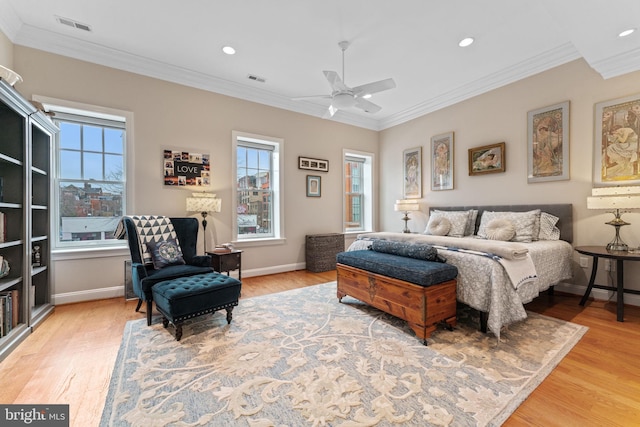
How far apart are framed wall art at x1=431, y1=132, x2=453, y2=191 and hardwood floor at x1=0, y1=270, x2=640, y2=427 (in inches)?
98.6

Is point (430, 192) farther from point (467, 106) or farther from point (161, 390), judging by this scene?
point (161, 390)

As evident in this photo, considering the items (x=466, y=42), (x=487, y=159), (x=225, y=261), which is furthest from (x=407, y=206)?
(x=225, y=261)

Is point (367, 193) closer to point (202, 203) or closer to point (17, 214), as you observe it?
point (202, 203)

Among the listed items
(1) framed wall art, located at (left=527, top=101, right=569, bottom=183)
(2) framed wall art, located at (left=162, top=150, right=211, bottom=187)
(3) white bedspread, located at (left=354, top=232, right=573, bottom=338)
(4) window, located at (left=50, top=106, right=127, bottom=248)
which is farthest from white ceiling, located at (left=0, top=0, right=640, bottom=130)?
(3) white bedspread, located at (left=354, top=232, right=573, bottom=338)

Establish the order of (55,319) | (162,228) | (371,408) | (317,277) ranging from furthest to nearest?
(317,277) → (162,228) → (55,319) → (371,408)

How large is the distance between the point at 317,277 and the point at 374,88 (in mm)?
3002

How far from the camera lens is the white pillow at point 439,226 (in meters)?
4.26

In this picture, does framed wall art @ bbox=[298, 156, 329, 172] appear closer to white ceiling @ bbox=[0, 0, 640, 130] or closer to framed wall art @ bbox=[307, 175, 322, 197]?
framed wall art @ bbox=[307, 175, 322, 197]

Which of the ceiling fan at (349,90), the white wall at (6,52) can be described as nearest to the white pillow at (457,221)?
the ceiling fan at (349,90)

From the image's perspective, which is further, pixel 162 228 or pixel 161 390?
pixel 162 228

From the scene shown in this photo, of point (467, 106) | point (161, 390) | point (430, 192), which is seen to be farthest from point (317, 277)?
point (467, 106)

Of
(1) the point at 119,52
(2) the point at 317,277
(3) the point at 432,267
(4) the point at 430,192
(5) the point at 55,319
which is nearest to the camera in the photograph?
(3) the point at 432,267

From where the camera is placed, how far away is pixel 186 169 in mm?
3992

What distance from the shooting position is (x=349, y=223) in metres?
6.06
